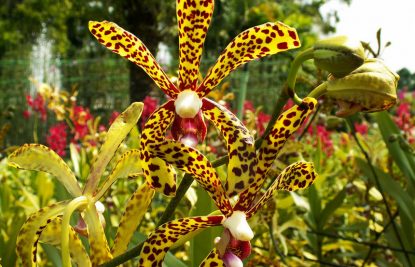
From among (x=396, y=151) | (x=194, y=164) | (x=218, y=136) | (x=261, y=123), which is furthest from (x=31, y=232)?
(x=261, y=123)

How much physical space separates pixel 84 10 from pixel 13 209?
7741mm

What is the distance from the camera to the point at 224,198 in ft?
1.71

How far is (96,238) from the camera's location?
56cm

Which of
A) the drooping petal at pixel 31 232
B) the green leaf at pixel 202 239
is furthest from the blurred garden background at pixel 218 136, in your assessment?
the drooping petal at pixel 31 232

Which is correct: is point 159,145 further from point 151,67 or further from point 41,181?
point 41,181

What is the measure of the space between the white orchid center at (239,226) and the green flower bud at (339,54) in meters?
0.15

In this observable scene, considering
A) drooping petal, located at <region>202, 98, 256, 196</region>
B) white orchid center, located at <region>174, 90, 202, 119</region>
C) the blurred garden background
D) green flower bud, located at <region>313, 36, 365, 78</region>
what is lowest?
the blurred garden background

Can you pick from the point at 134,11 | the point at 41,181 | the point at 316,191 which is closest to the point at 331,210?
the point at 316,191

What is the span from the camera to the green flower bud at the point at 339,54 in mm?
448

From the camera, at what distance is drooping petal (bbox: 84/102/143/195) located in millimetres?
547

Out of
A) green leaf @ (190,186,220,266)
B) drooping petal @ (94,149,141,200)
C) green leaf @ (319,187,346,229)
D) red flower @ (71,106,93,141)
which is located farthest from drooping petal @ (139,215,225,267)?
red flower @ (71,106,93,141)

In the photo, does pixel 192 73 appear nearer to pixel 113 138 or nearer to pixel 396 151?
pixel 113 138

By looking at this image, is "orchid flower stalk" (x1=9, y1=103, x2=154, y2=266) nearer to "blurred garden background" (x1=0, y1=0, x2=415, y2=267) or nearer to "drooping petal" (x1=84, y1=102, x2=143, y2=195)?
"drooping petal" (x1=84, y1=102, x2=143, y2=195)

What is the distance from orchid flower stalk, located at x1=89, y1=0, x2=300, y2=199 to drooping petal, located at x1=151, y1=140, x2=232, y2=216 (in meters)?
0.02
